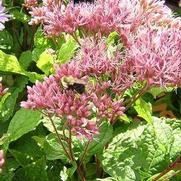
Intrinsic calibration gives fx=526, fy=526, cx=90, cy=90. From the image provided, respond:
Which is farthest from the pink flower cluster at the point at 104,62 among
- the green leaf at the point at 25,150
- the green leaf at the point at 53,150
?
the green leaf at the point at 25,150

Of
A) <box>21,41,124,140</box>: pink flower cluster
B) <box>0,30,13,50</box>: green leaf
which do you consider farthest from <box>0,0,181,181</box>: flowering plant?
<box>0,30,13,50</box>: green leaf

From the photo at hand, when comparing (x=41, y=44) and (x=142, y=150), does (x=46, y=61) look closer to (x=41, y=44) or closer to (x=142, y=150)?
(x=41, y=44)

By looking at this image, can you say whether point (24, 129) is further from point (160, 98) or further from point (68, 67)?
point (160, 98)

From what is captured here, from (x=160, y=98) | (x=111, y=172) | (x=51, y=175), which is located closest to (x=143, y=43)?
(x=111, y=172)

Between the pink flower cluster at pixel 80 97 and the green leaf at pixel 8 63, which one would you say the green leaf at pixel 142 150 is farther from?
the green leaf at pixel 8 63

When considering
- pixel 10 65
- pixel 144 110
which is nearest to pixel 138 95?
pixel 144 110

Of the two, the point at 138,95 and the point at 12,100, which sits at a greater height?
the point at 138,95

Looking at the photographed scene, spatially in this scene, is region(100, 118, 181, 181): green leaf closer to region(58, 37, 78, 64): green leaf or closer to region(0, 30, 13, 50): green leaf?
region(58, 37, 78, 64): green leaf

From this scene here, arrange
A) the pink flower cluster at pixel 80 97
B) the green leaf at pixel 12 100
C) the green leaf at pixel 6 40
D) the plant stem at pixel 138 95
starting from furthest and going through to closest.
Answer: the green leaf at pixel 6 40 → the green leaf at pixel 12 100 → the plant stem at pixel 138 95 → the pink flower cluster at pixel 80 97
